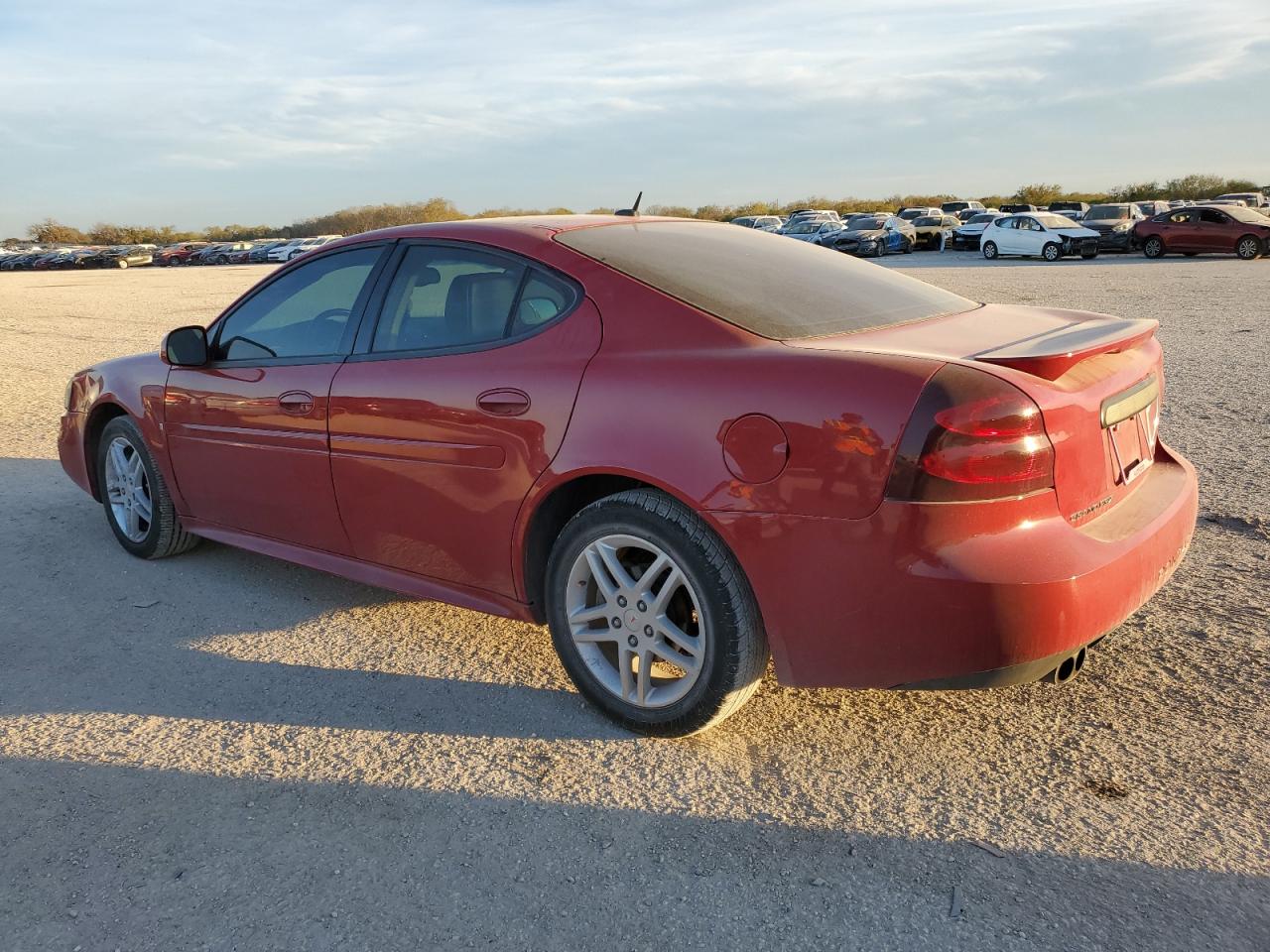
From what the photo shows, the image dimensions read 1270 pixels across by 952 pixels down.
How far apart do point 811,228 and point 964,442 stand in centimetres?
4645

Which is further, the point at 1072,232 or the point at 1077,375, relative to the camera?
the point at 1072,232

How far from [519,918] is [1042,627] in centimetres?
142

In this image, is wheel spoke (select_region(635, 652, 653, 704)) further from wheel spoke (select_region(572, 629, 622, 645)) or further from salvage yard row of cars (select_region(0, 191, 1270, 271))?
salvage yard row of cars (select_region(0, 191, 1270, 271))

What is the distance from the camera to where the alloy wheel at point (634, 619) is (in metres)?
2.94

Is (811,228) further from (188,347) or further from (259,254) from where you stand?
(188,347)

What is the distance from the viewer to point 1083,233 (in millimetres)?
30281

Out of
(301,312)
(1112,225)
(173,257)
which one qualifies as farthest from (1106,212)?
(173,257)

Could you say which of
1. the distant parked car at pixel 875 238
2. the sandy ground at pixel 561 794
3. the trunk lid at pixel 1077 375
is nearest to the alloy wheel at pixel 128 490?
the sandy ground at pixel 561 794

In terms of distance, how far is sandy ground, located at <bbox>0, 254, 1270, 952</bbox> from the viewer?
2.27m

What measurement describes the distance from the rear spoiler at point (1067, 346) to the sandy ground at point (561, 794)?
1.10 metres

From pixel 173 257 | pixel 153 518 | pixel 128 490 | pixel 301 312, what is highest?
pixel 301 312

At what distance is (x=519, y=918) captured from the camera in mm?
2287

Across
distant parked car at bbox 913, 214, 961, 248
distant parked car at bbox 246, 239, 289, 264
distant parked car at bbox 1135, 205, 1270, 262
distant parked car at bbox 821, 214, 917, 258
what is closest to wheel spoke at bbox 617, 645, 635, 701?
distant parked car at bbox 1135, 205, 1270, 262

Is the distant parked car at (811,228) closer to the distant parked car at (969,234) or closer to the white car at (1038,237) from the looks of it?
the distant parked car at (969,234)
